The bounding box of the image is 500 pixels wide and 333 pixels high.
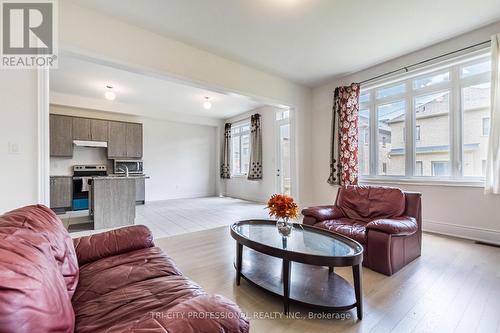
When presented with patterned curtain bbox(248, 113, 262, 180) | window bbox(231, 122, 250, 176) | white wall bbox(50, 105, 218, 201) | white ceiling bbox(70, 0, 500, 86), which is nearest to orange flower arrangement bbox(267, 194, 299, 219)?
white ceiling bbox(70, 0, 500, 86)

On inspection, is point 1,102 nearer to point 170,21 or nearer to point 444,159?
point 170,21

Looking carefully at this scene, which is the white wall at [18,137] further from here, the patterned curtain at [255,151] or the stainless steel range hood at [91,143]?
the patterned curtain at [255,151]

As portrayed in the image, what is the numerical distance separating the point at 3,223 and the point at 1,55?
233 cm

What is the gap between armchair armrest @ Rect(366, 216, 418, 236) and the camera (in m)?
2.25

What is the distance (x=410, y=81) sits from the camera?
3.90m

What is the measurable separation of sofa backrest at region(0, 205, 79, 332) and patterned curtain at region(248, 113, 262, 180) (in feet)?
19.1

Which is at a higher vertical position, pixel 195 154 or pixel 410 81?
pixel 410 81

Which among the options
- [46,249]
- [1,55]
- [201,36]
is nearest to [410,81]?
[201,36]

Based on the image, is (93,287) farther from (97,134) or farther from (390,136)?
(97,134)

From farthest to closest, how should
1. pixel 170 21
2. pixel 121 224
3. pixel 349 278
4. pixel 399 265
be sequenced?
pixel 121 224
pixel 170 21
pixel 399 265
pixel 349 278

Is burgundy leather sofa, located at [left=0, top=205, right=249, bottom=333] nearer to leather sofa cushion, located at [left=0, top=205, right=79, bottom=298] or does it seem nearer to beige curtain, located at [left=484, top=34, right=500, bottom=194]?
leather sofa cushion, located at [left=0, top=205, right=79, bottom=298]

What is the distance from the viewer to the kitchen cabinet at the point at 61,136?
5.49 meters

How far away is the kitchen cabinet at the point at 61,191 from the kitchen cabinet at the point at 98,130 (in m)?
1.19

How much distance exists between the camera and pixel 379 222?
2344 millimetres
